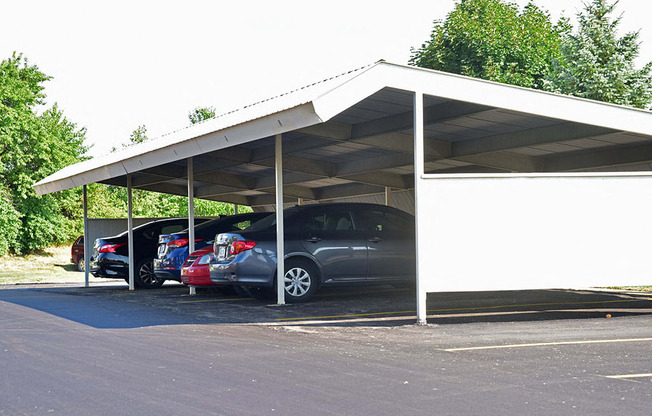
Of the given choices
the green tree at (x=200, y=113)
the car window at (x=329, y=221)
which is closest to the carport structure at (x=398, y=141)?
the car window at (x=329, y=221)

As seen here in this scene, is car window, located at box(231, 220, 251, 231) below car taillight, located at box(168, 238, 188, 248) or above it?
above

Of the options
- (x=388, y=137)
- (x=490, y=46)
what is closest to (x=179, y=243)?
(x=388, y=137)

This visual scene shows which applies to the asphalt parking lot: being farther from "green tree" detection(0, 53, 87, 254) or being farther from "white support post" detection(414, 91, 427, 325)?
"green tree" detection(0, 53, 87, 254)

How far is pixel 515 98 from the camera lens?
10.9m

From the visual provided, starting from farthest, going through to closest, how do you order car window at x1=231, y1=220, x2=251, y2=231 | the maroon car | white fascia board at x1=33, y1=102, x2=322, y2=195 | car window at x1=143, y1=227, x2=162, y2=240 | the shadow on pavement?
the maroon car → car window at x1=143, y1=227, x2=162, y2=240 → car window at x1=231, y1=220, x2=251, y2=231 → the shadow on pavement → white fascia board at x1=33, y1=102, x2=322, y2=195

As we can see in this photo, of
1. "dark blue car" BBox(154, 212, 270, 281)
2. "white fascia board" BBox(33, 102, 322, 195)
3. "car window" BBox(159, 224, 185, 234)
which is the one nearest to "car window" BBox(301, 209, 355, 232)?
"white fascia board" BBox(33, 102, 322, 195)

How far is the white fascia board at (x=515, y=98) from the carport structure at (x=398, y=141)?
14 millimetres

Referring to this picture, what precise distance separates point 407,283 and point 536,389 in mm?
7799

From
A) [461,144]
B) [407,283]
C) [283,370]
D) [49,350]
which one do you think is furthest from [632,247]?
[49,350]

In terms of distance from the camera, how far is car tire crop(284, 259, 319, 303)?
12906 mm

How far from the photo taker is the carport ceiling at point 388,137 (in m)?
10.5

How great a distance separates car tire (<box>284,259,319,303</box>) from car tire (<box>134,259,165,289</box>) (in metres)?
6.62

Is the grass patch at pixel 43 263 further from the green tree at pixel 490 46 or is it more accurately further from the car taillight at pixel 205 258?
the green tree at pixel 490 46

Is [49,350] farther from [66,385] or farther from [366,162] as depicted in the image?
[366,162]
